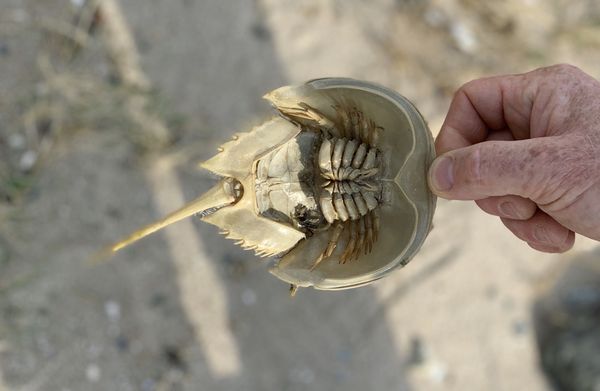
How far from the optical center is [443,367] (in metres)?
3.13

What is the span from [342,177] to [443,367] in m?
1.86

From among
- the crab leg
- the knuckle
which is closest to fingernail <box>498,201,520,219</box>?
the knuckle

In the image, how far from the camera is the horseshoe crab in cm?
166

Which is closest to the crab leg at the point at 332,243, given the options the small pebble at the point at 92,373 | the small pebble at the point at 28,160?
the small pebble at the point at 92,373

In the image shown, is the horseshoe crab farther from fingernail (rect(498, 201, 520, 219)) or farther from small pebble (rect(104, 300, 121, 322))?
small pebble (rect(104, 300, 121, 322))

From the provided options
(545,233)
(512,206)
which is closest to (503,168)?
(512,206)

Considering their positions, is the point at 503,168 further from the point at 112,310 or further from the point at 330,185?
the point at 112,310

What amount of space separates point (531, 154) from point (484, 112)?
1.91ft

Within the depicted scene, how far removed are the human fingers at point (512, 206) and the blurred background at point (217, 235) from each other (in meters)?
1.18

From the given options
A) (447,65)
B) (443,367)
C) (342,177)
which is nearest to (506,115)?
(342,177)

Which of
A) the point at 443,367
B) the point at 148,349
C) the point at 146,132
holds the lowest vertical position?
the point at 443,367

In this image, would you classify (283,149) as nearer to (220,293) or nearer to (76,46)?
(220,293)

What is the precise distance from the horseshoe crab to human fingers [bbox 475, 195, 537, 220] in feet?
1.00

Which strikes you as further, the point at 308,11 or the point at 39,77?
the point at 308,11
